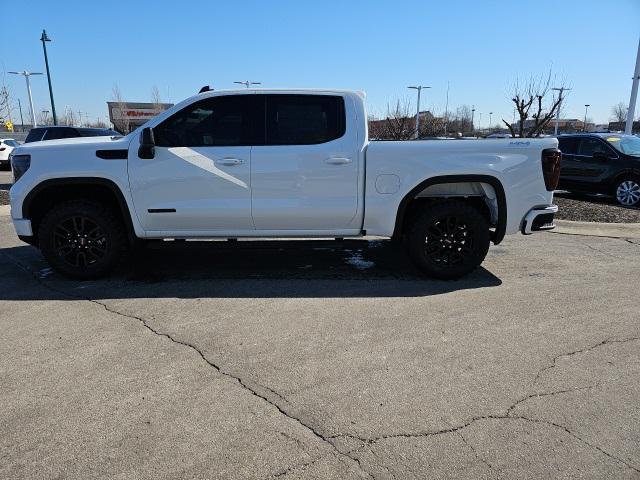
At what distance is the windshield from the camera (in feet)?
36.7

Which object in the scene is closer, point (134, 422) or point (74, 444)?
point (74, 444)

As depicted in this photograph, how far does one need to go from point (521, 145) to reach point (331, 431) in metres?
3.82

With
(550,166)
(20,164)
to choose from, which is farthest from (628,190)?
(20,164)

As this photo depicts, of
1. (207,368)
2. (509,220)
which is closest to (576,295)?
(509,220)

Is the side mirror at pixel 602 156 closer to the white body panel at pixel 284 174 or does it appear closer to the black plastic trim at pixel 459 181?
the white body panel at pixel 284 174

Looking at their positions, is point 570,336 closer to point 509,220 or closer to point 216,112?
point 509,220

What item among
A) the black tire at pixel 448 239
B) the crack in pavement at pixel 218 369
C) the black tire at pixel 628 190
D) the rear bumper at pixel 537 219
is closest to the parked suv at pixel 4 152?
the crack in pavement at pixel 218 369

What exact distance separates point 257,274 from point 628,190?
31.8 feet

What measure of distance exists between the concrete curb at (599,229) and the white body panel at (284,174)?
3.63m

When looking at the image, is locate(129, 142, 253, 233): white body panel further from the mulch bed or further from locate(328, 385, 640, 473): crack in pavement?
the mulch bed

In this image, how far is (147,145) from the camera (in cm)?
493

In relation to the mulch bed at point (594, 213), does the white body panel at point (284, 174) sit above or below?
above

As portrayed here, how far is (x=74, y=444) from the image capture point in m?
2.58

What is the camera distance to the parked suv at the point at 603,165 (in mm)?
10992
